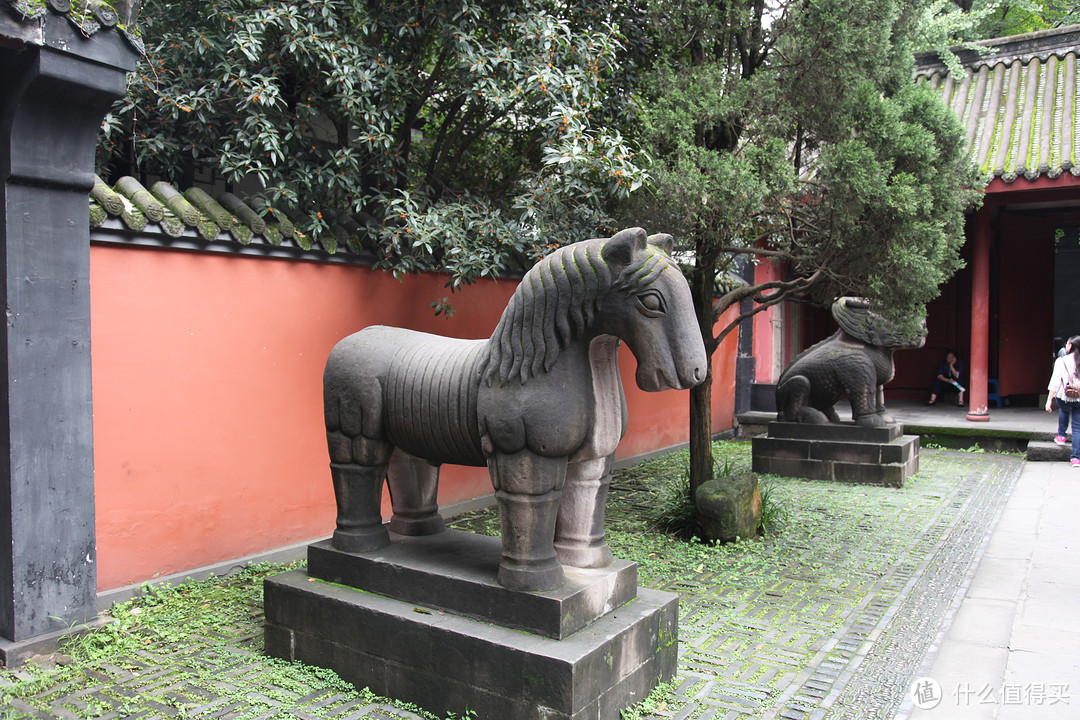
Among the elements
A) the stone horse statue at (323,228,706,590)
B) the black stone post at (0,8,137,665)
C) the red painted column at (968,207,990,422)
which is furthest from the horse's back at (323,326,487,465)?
the red painted column at (968,207,990,422)

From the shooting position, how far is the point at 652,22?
6.53 metres

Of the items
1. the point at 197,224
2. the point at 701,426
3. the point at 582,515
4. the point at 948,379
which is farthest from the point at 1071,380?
the point at 197,224

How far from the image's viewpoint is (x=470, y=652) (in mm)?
3244

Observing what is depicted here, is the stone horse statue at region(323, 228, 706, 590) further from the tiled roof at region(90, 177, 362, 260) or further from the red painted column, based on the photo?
the red painted column

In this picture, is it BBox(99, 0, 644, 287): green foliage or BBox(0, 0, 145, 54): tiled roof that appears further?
BBox(99, 0, 644, 287): green foliage

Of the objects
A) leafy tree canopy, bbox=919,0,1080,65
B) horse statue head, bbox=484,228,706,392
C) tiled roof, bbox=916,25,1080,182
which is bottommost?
horse statue head, bbox=484,228,706,392

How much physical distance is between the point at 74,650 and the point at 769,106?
6.17m

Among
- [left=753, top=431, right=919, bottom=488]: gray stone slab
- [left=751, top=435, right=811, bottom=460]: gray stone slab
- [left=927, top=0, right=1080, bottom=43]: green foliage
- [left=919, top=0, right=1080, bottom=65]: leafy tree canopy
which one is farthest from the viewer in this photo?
[left=927, top=0, right=1080, bottom=43]: green foliage

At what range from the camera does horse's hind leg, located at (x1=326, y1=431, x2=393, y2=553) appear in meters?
3.89

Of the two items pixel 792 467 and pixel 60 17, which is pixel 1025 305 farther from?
pixel 60 17

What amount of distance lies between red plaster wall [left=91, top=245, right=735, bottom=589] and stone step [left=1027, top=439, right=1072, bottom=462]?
891 centimetres

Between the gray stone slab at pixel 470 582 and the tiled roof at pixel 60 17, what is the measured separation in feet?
9.82

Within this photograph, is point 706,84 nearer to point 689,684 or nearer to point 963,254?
point 689,684

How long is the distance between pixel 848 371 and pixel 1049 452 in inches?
145
